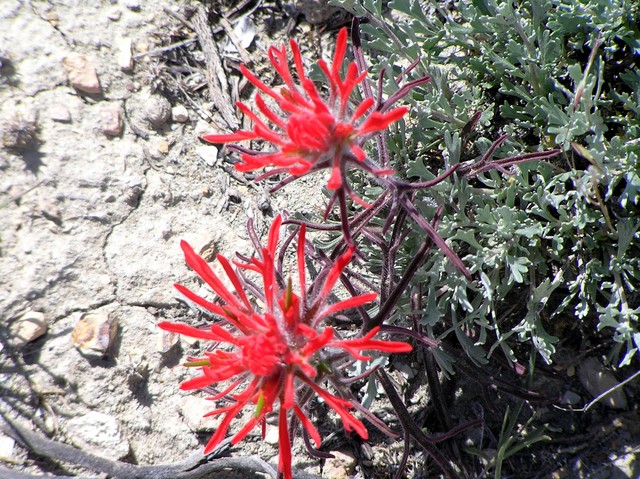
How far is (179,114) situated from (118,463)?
1.68m

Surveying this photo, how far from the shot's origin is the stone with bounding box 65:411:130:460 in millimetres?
2010

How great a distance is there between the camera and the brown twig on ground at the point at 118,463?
191cm

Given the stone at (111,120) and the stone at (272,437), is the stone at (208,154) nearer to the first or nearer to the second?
the stone at (111,120)

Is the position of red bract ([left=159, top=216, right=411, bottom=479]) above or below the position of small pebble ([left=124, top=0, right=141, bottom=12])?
below

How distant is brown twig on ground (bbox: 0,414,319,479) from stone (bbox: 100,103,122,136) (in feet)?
4.40

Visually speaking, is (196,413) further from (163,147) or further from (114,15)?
(114,15)

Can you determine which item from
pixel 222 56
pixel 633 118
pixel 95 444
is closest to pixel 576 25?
pixel 633 118

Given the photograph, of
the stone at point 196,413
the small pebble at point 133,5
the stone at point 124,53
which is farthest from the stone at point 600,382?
the small pebble at point 133,5

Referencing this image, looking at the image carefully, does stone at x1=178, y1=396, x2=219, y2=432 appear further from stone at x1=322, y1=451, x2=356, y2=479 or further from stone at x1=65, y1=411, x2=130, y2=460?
stone at x1=322, y1=451, x2=356, y2=479

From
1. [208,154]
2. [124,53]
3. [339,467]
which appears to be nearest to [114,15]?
[124,53]

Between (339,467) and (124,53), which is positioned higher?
(124,53)

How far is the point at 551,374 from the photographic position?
238 centimetres

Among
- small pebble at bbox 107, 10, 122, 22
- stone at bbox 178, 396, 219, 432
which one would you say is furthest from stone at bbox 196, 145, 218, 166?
stone at bbox 178, 396, 219, 432

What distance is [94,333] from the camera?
2158 millimetres
